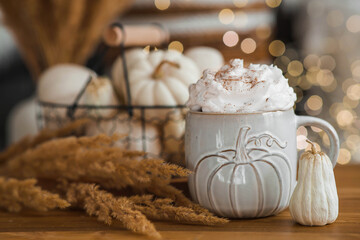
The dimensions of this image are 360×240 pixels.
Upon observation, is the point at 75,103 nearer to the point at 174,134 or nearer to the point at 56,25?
the point at 174,134

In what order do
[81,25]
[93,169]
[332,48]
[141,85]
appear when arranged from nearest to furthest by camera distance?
[93,169] < [141,85] < [81,25] < [332,48]

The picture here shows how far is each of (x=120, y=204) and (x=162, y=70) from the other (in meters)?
0.30

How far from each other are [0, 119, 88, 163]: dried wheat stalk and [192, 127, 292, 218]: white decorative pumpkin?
26cm

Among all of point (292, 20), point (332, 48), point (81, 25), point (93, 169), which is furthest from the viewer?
point (292, 20)

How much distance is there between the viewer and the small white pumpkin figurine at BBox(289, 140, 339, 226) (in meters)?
0.47

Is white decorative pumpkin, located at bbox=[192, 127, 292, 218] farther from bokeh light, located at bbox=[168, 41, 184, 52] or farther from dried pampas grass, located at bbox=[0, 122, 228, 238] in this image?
bokeh light, located at bbox=[168, 41, 184, 52]

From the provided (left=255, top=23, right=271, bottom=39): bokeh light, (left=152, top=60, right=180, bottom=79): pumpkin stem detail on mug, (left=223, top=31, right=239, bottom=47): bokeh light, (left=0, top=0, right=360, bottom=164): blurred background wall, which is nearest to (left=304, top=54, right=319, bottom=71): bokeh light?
(left=0, top=0, right=360, bottom=164): blurred background wall

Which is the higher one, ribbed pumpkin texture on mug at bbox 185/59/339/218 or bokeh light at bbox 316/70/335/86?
bokeh light at bbox 316/70/335/86

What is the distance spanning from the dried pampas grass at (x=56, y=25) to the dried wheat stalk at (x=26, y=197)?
590 mm

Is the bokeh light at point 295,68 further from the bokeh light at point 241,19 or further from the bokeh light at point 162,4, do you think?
the bokeh light at point 162,4

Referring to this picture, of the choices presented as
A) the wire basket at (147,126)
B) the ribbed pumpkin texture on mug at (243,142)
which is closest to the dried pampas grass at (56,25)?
the wire basket at (147,126)

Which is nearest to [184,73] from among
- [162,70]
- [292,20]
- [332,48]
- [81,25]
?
[162,70]

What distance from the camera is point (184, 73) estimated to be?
709 mm

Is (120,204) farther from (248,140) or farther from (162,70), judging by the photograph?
(162,70)
